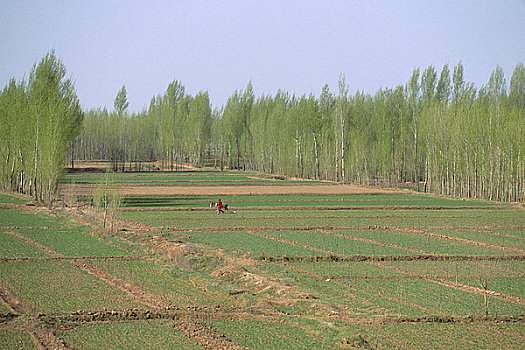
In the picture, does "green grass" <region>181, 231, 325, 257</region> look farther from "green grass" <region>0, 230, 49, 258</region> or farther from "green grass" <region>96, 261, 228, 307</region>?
"green grass" <region>0, 230, 49, 258</region>

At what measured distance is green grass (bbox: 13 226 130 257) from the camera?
18.1 metres

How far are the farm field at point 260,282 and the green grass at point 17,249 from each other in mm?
65

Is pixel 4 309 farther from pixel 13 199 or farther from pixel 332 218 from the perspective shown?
pixel 13 199

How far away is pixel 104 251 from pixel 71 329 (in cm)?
824

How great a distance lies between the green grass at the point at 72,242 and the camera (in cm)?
1812

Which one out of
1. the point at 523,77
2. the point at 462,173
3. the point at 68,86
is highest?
the point at 523,77

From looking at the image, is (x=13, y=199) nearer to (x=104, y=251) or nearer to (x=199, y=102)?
(x=104, y=251)

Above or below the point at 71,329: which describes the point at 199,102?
above

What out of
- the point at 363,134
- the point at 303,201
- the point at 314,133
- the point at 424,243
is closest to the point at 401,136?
the point at 363,134

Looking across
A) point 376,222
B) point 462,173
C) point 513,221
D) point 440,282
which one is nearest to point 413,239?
point 376,222

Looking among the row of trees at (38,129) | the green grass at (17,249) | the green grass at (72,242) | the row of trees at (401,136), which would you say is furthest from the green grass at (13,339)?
the row of trees at (401,136)

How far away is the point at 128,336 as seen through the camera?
Result: 1012cm

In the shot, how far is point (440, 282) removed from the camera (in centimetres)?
1429

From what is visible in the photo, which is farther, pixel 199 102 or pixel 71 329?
pixel 199 102
